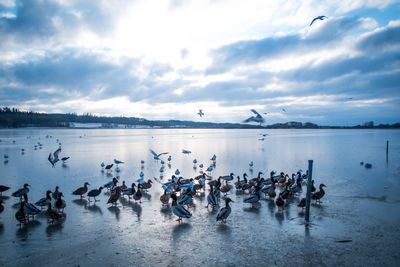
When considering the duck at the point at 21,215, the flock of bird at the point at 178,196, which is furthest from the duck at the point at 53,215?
the duck at the point at 21,215

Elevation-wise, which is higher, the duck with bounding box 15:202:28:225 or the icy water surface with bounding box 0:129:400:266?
the duck with bounding box 15:202:28:225

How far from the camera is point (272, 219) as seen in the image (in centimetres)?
987

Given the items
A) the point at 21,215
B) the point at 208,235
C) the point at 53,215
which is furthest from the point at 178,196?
the point at 21,215

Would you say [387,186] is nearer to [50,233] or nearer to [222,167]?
[222,167]

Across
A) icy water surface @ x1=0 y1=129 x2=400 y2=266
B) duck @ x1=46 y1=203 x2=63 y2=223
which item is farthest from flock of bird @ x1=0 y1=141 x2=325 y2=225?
icy water surface @ x1=0 y1=129 x2=400 y2=266

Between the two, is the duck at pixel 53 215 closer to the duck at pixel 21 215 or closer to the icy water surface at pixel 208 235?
the icy water surface at pixel 208 235

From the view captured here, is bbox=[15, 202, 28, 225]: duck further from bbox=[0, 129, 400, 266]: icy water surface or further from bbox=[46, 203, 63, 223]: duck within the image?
bbox=[46, 203, 63, 223]: duck

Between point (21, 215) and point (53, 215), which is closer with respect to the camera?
point (21, 215)

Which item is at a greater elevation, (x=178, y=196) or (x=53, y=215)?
(x=53, y=215)

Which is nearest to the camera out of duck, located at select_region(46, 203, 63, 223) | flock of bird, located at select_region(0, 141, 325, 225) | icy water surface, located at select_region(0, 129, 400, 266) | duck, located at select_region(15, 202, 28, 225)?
icy water surface, located at select_region(0, 129, 400, 266)

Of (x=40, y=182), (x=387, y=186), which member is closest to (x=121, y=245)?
(x=40, y=182)

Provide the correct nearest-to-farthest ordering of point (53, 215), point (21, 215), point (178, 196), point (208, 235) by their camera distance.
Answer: point (208, 235), point (21, 215), point (53, 215), point (178, 196)

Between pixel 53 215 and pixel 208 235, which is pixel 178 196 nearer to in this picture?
pixel 208 235

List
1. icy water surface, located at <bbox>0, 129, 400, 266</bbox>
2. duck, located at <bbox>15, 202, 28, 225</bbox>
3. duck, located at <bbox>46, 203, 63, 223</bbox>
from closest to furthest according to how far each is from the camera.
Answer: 1. icy water surface, located at <bbox>0, 129, 400, 266</bbox>
2. duck, located at <bbox>15, 202, 28, 225</bbox>
3. duck, located at <bbox>46, 203, 63, 223</bbox>
